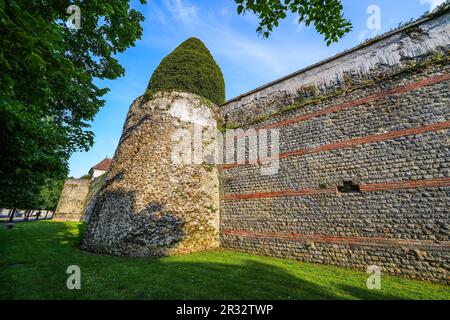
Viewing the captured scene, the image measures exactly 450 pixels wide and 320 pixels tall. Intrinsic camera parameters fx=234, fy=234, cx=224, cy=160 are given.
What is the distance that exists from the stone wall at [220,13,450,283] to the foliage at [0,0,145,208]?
6.40 metres

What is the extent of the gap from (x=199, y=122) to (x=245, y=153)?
260cm

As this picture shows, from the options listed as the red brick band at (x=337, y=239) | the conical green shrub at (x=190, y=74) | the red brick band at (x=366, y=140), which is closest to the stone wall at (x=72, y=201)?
the conical green shrub at (x=190, y=74)

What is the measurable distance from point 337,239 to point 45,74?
8679 millimetres

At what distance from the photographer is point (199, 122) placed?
35.4 feet

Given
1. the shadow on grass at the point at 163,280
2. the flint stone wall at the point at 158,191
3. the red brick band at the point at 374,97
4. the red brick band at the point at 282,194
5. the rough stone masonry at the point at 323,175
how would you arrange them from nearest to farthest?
the shadow on grass at the point at 163,280 < the rough stone masonry at the point at 323,175 < the red brick band at the point at 374,97 < the red brick band at the point at 282,194 < the flint stone wall at the point at 158,191

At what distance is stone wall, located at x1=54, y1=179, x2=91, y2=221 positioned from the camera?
2589 centimetres

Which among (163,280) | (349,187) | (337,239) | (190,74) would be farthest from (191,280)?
(190,74)

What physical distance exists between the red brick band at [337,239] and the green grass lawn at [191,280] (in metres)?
0.76

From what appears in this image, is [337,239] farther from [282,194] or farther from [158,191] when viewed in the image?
[158,191]

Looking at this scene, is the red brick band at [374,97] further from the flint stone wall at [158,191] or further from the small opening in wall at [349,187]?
the flint stone wall at [158,191]

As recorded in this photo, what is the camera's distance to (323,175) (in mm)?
7676

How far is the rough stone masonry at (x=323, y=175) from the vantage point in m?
6.07

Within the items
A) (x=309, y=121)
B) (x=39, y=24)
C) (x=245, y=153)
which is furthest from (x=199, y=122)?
(x=39, y=24)

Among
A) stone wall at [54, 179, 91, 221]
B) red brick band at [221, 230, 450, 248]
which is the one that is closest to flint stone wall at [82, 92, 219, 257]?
red brick band at [221, 230, 450, 248]
